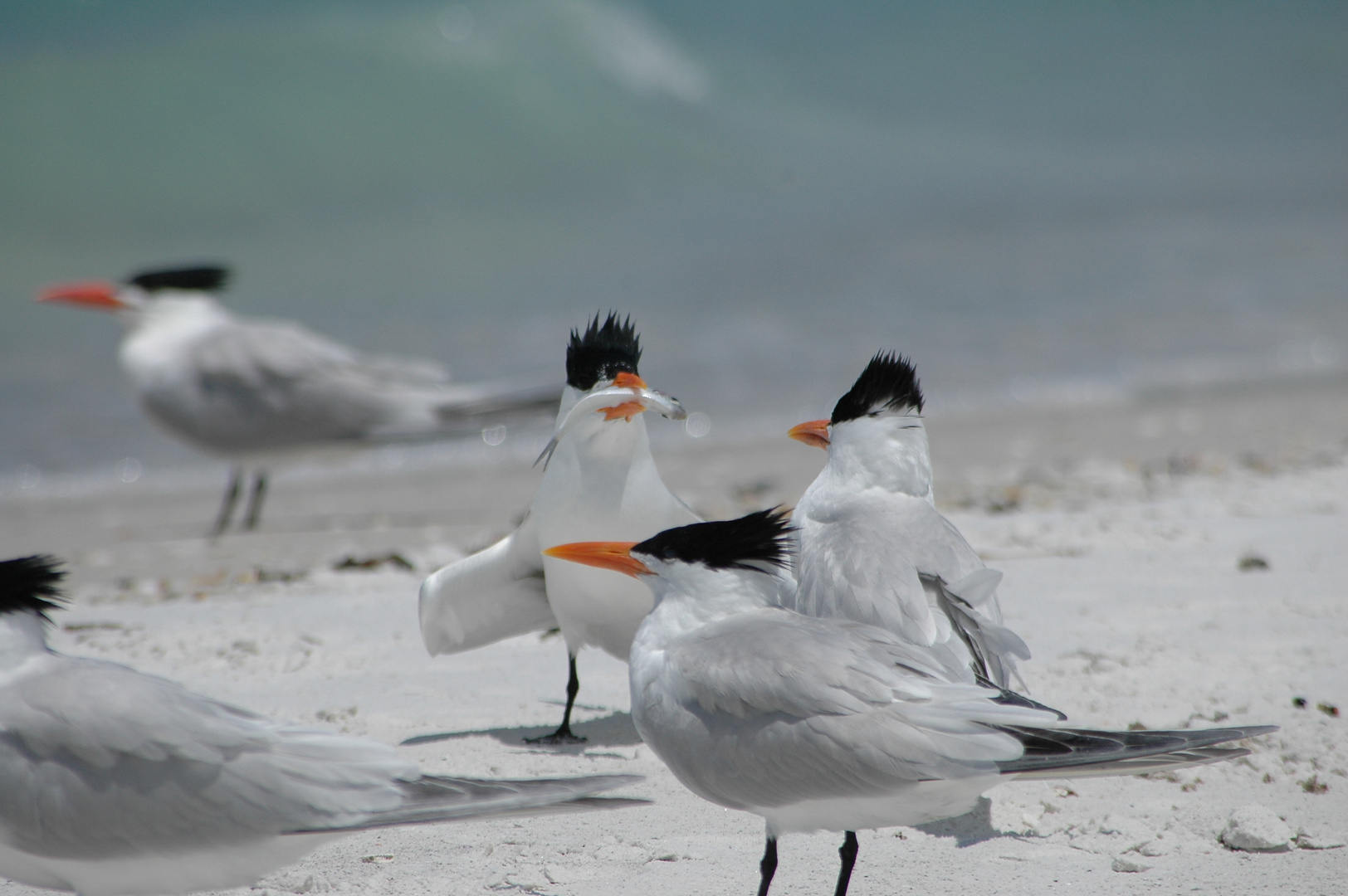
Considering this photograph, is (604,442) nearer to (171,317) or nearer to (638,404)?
(638,404)

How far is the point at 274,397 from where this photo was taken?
657 centimetres

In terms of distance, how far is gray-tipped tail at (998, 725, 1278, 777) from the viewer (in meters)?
2.06

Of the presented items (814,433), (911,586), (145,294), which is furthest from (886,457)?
(145,294)

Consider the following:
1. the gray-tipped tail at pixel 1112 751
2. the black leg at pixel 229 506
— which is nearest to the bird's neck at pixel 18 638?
the gray-tipped tail at pixel 1112 751

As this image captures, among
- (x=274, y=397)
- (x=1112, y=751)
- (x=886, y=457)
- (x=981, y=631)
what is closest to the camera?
(x=1112, y=751)

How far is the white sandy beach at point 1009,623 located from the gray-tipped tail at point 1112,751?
0.44 metres

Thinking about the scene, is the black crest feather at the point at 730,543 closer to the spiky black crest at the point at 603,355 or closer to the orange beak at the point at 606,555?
the orange beak at the point at 606,555

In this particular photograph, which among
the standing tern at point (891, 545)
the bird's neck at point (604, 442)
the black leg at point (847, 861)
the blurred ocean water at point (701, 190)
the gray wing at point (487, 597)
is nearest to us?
the black leg at point (847, 861)

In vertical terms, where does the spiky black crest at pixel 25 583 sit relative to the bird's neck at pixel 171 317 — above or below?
below

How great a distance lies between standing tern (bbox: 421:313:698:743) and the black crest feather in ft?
2.10

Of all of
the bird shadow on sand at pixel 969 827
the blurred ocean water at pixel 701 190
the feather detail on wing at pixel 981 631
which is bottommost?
the bird shadow on sand at pixel 969 827

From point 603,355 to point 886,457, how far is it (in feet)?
2.62

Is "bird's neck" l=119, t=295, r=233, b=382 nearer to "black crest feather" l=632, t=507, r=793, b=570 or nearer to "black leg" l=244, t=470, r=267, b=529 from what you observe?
"black leg" l=244, t=470, r=267, b=529

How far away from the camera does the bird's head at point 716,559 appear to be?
2516 millimetres
